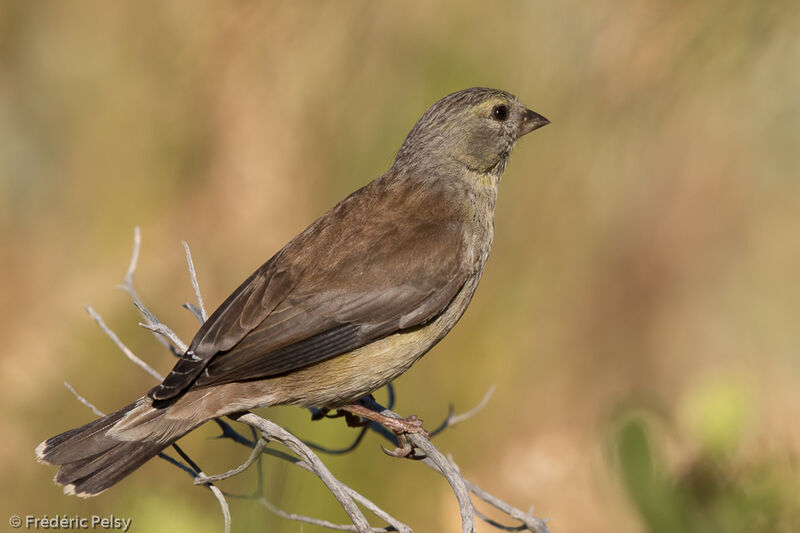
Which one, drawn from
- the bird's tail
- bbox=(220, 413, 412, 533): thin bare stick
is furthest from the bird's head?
the bird's tail

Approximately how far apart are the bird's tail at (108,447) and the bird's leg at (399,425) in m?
0.73

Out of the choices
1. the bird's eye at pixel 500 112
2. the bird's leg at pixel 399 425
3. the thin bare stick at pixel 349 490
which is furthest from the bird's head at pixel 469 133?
the thin bare stick at pixel 349 490

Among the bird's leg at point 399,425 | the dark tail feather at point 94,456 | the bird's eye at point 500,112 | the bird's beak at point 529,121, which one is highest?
the bird's beak at point 529,121

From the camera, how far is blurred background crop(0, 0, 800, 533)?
5273 millimetres

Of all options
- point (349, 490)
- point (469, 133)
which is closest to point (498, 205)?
point (469, 133)

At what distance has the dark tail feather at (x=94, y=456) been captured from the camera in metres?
3.31

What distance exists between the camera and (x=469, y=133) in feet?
13.8

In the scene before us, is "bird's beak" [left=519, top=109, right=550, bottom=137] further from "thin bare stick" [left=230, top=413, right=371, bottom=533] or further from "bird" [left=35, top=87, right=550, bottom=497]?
"thin bare stick" [left=230, top=413, right=371, bottom=533]

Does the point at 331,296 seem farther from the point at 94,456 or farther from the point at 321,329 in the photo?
the point at 94,456

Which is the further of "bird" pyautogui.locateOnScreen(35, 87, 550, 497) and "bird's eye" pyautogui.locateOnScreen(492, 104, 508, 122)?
"bird's eye" pyautogui.locateOnScreen(492, 104, 508, 122)

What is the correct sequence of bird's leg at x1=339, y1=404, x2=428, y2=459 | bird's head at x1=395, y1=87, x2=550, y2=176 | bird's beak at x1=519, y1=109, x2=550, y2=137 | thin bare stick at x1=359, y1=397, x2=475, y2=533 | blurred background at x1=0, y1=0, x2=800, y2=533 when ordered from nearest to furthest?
thin bare stick at x1=359, y1=397, x2=475, y2=533 → bird's leg at x1=339, y1=404, x2=428, y2=459 → bird's head at x1=395, y1=87, x2=550, y2=176 → bird's beak at x1=519, y1=109, x2=550, y2=137 → blurred background at x1=0, y1=0, x2=800, y2=533

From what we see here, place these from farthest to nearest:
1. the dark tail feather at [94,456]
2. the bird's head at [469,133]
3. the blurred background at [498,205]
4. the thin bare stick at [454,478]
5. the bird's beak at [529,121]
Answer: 1. the blurred background at [498,205]
2. the bird's beak at [529,121]
3. the bird's head at [469,133]
4. the dark tail feather at [94,456]
5. the thin bare stick at [454,478]

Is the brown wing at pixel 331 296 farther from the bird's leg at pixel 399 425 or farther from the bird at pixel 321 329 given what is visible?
the bird's leg at pixel 399 425

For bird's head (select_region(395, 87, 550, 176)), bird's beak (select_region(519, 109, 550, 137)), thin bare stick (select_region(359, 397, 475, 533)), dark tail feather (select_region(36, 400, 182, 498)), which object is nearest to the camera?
thin bare stick (select_region(359, 397, 475, 533))
